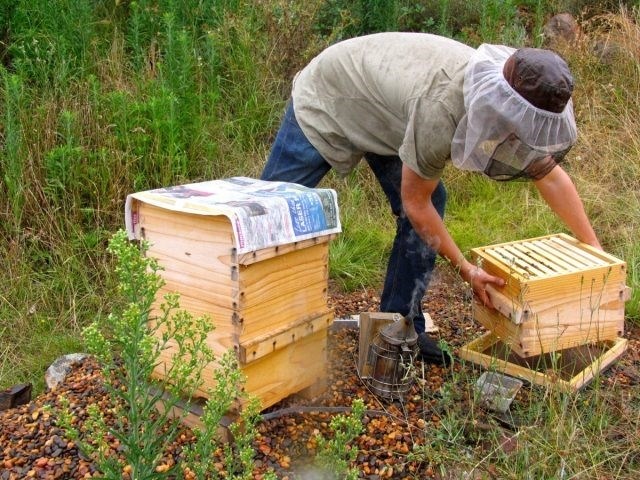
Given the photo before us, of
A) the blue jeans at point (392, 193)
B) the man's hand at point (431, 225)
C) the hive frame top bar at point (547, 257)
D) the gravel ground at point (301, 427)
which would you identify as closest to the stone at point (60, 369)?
the gravel ground at point (301, 427)

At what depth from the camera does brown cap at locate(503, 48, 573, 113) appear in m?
2.42

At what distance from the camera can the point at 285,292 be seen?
286 cm

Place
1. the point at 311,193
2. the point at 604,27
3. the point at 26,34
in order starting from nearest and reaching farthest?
the point at 311,193, the point at 26,34, the point at 604,27

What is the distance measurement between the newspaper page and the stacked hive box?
0.01 metres

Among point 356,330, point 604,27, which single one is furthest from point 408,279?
point 604,27

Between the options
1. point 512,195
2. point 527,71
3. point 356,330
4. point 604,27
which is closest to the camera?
point 527,71

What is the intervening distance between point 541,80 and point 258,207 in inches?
40.7

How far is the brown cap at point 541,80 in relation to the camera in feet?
7.95

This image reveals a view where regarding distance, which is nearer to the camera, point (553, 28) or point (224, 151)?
point (224, 151)

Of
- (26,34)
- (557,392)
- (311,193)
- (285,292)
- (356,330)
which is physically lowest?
(356,330)

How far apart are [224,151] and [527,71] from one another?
3.10 meters

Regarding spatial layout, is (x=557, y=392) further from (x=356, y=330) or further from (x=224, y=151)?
(x=224, y=151)

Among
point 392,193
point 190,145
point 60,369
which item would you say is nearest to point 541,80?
point 392,193

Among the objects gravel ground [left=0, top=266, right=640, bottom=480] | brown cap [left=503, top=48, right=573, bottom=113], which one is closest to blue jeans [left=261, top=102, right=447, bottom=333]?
gravel ground [left=0, top=266, right=640, bottom=480]
